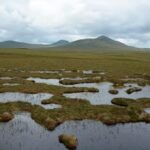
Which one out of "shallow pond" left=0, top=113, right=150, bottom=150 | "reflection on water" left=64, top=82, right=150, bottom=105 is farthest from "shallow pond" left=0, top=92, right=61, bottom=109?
"shallow pond" left=0, top=113, right=150, bottom=150

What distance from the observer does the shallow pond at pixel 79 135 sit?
26812mm

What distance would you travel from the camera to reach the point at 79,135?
29.7m

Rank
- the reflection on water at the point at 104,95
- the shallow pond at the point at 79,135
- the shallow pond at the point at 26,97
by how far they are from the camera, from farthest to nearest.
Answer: the reflection on water at the point at 104,95
the shallow pond at the point at 26,97
the shallow pond at the point at 79,135

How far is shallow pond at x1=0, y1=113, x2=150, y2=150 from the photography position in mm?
26812

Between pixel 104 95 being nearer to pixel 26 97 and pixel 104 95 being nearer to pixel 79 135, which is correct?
pixel 26 97

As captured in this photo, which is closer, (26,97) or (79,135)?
(79,135)

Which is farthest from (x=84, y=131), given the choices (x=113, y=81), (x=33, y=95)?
(x=113, y=81)

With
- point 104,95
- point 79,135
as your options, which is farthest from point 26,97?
point 79,135

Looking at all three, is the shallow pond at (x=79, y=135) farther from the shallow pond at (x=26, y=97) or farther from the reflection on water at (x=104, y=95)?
the reflection on water at (x=104, y=95)

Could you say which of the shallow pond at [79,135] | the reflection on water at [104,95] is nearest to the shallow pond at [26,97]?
the reflection on water at [104,95]

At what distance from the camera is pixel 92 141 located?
28.1 metres

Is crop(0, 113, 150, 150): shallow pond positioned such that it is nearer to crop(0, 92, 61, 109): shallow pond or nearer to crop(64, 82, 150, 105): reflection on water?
crop(0, 92, 61, 109): shallow pond

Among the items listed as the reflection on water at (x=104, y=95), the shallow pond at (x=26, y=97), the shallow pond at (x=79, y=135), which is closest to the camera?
the shallow pond at (x=79, y=135)

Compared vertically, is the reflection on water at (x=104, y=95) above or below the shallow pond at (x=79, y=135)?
above
